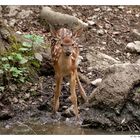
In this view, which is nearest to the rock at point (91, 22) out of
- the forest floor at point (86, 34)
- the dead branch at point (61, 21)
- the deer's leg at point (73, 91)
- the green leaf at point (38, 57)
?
the forest floor at point (86, 34)

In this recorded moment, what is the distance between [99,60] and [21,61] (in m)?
1.25

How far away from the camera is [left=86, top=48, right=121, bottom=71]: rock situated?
25.2 feet

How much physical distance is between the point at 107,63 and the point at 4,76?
1.39 m

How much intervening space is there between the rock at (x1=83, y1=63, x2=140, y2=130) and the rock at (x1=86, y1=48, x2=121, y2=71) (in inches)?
46.5

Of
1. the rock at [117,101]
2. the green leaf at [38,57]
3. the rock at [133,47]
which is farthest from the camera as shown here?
the rock at [133,47]

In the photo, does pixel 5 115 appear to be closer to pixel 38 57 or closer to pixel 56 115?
pixel 56 115

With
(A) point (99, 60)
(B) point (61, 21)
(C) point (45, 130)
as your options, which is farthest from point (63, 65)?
(B) point (61, 21)

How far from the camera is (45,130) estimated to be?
19.9ft

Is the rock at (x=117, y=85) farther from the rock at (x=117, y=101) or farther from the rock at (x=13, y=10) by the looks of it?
the rock at (x=13, y=10)

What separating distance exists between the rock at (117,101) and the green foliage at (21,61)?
0.89m

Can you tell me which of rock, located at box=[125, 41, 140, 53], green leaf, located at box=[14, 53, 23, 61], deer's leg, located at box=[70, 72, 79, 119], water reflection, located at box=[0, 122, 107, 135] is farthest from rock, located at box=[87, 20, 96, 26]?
water reflection, located at box=[0, 122, 107, 135]

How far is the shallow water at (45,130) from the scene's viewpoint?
596 cm

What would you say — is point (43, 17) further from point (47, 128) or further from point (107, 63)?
point (47, 128)

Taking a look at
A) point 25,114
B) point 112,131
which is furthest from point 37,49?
point 112,131
